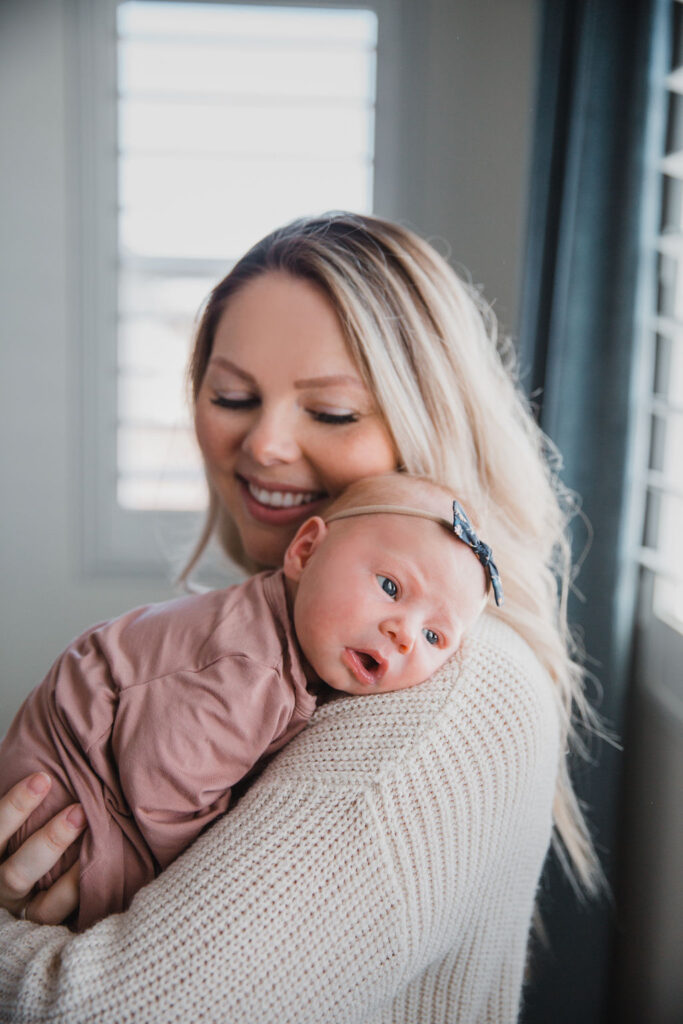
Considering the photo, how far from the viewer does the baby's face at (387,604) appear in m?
0.82

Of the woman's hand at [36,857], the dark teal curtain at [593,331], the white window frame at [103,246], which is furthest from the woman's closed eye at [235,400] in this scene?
the white window frame at [103,246]

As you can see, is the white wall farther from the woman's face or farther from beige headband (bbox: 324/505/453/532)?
beige headband (bbox: 324/505/453/532)

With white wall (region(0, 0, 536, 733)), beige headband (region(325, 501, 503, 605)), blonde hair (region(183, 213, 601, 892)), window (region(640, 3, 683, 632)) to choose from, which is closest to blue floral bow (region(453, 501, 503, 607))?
beige headband (region(325, 501, 503, 605))

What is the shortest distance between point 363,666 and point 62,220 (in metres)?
2.07

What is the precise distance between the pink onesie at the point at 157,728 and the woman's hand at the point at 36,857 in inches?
0.7

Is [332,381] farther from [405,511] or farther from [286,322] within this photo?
[405,511]

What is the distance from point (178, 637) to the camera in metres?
0.88

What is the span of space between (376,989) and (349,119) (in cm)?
229

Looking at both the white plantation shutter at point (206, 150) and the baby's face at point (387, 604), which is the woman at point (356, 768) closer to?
the baby's face at point (387, 604)

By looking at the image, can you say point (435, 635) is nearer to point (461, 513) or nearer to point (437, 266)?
point (461, 513)

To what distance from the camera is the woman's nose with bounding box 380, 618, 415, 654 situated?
2.65 ft

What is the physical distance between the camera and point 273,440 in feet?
3.49

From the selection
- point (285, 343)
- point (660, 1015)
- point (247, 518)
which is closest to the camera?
point (285, 343)

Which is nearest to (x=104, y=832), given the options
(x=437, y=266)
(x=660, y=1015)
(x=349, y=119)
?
(x=437, y=266)
